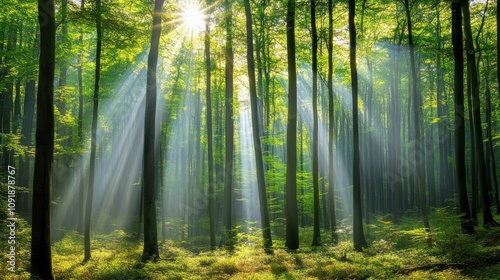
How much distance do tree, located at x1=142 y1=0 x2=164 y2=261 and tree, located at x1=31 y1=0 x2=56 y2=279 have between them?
3.36 metres

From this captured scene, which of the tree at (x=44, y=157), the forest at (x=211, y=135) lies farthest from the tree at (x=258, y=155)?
the tree at (x=44, y=157)

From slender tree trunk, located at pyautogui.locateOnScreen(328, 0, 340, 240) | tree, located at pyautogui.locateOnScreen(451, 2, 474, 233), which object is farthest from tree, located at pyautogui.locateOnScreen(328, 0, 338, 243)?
tree, located at pyautogui.locateOnScreen(451, 2, 474, 233)

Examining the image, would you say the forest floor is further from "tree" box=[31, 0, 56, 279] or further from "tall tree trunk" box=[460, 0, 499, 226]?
"tall tree trunk" box=[460, 0, 499, 226]

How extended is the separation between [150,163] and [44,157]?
381 centimetres

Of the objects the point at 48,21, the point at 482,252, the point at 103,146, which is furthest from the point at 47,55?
the point at 103,146

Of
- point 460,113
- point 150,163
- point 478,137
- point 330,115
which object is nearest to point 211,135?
point 150,163

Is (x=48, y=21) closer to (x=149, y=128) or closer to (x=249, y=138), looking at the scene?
(x=149, y=128)

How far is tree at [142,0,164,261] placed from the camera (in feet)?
34.8

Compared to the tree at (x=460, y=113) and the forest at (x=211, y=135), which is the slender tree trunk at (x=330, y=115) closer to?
the forest at (x=211, y=135)

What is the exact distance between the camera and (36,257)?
7266 mm

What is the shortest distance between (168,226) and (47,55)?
77.3ft

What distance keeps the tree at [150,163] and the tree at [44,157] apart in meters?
3.36

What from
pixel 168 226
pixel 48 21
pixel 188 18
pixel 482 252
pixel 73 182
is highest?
pixel 188 18

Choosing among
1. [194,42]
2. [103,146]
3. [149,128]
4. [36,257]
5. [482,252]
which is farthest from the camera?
[103,146]
